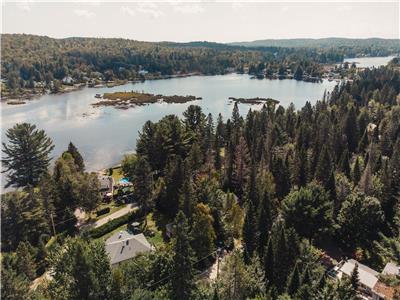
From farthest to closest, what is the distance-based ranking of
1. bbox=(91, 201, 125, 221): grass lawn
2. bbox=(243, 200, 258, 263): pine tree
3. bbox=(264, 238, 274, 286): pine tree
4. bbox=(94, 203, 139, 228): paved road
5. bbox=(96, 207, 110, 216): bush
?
bbox=(96, 207, 110, 216): bush, bbox=(91, 201, 125, 221): grass lawn, bbox=(94, 203, 139, 228): paved road, bbox=(243, 200, 258, 263): pine tree, bbox=(264, 238, 274, 286): pine tree

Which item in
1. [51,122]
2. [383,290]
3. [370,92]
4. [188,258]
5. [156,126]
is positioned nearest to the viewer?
[188,258]

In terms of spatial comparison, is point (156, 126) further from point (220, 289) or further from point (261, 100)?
point (261, 100)

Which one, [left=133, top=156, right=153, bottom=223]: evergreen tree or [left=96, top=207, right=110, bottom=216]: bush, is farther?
[left=96, top=207, right=110, bottom=216]: bush

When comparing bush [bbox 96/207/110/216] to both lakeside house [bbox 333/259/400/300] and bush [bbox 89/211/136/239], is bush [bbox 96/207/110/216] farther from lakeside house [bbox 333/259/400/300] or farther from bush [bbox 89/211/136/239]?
lakeside house [bbox 333/259/400/300]

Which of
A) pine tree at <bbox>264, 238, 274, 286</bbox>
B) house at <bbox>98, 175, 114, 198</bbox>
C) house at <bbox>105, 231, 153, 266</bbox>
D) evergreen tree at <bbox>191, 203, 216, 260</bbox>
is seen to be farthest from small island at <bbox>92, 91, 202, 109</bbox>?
pine tree at <bbox>264, 238, 274, 286</bbox>

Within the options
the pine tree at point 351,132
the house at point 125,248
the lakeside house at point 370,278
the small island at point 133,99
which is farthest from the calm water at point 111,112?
the lakeside house at point 370,278

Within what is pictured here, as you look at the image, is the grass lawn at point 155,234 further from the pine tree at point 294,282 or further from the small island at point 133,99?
the small island at point 133,99

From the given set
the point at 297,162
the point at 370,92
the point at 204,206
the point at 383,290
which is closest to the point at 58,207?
the point at 204,206

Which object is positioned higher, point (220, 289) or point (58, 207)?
point (220, 289)
